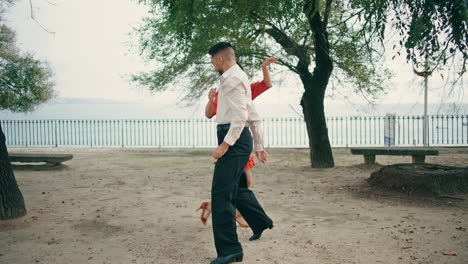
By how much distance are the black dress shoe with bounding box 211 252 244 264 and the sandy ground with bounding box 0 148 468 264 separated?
17cm

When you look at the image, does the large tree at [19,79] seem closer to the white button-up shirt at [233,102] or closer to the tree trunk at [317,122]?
the tree trunk at [317,122]

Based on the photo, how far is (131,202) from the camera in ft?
25.5

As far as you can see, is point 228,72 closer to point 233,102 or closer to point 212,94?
point 233,102

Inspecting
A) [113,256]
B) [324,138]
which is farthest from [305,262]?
[324,138]

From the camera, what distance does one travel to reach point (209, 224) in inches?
240

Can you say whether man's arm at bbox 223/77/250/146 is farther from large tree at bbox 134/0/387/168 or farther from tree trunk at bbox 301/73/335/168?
tree trunk at bbox 301/73/335/168

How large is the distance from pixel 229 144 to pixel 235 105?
0.36 metres

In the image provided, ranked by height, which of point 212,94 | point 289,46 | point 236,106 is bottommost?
point 236,106

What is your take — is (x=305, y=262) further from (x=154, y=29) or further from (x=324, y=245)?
(x=154, y=29)

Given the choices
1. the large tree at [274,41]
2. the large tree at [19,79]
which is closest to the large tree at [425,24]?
the large tree at [274,41]

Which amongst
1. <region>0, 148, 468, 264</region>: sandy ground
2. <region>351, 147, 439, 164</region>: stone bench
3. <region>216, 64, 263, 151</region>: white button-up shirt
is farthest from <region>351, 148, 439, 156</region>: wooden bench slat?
<region>216, 64, 263, 151</region>: white button-up shirt

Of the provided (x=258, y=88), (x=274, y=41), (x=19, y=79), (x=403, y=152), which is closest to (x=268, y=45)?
(x=274, y=41)

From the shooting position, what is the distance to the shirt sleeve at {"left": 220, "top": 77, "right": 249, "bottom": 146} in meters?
4.02

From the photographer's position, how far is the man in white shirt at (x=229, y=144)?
13.3 ft
